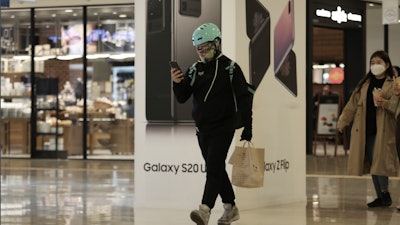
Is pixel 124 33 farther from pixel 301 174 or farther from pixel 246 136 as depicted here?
pixel 246 136

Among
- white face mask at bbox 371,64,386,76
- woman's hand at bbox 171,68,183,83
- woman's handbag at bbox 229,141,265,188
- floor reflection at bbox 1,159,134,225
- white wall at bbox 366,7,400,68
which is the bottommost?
floor reflection at bbox 1,159,134,225

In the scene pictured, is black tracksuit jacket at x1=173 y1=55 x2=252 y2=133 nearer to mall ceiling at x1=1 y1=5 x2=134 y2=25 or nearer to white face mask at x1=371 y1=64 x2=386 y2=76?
white face mask at x1=371 y1=64 x2=386 y2=76

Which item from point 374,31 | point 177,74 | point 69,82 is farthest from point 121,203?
point 374,31

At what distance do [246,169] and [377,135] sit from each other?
2066 mm

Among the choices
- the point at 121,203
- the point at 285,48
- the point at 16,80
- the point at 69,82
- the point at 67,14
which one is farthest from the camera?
the point at 16,80

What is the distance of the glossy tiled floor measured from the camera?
6469 mm

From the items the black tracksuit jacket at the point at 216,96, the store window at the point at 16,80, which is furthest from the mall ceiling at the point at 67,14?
the black tracksuit jacket at the point at 216,96

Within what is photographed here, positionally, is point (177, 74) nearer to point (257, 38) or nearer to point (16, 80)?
point (257, 38)

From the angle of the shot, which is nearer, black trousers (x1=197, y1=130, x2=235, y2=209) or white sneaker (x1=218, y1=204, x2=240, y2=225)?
black trousers (x1=197, y1=130, x2=235, y2=209)

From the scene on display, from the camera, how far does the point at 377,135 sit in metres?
7.30

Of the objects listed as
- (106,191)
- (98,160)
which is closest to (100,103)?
(98,160)

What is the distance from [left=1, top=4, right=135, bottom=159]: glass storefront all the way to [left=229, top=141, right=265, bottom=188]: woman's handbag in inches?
379

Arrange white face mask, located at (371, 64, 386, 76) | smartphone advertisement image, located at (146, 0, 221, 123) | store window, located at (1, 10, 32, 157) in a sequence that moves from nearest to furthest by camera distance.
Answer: smartphone advertisement image, located at (146, 0, 221, 123)
white face mask, located at (371, 64, 386, 76)
store window, located at (1, 10, 32, 157)

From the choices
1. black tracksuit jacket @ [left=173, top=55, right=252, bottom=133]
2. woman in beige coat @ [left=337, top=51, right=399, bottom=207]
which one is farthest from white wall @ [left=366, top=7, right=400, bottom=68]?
black tracksuit jacket @ [left=173, top=55, right=252, bottom=133]
